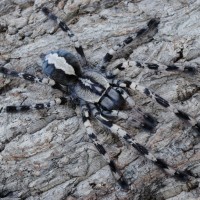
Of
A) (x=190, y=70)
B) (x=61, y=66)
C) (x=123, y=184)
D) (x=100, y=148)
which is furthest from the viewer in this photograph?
(x=61, y=66)

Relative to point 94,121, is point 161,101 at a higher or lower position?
higher

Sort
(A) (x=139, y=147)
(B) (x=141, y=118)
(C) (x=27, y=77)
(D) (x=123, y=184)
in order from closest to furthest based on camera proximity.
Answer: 1. (D) (x=123, y=184)
2. (A) (x=139, y=147)
3. (B) (x=141, y=118)
4. (C) (x=27, y=77)

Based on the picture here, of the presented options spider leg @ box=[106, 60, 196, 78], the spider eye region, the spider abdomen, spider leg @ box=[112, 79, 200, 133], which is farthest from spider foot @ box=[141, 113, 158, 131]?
the spider eye region

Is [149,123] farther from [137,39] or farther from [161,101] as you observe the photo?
[137,39]

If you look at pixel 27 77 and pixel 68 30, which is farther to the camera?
pixel 68 30

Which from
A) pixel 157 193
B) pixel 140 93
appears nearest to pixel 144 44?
pixel 140 93

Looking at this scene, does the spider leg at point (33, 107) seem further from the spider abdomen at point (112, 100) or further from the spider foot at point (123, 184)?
the spider foot at point (123, 184)

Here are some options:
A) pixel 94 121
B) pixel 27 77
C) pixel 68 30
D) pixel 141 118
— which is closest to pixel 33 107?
pixel 27 77

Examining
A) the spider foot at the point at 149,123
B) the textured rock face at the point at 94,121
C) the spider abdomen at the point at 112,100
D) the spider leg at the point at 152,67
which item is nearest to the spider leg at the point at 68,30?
the textured rock face at the point at 94,121

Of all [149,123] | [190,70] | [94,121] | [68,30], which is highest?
[68,30]
